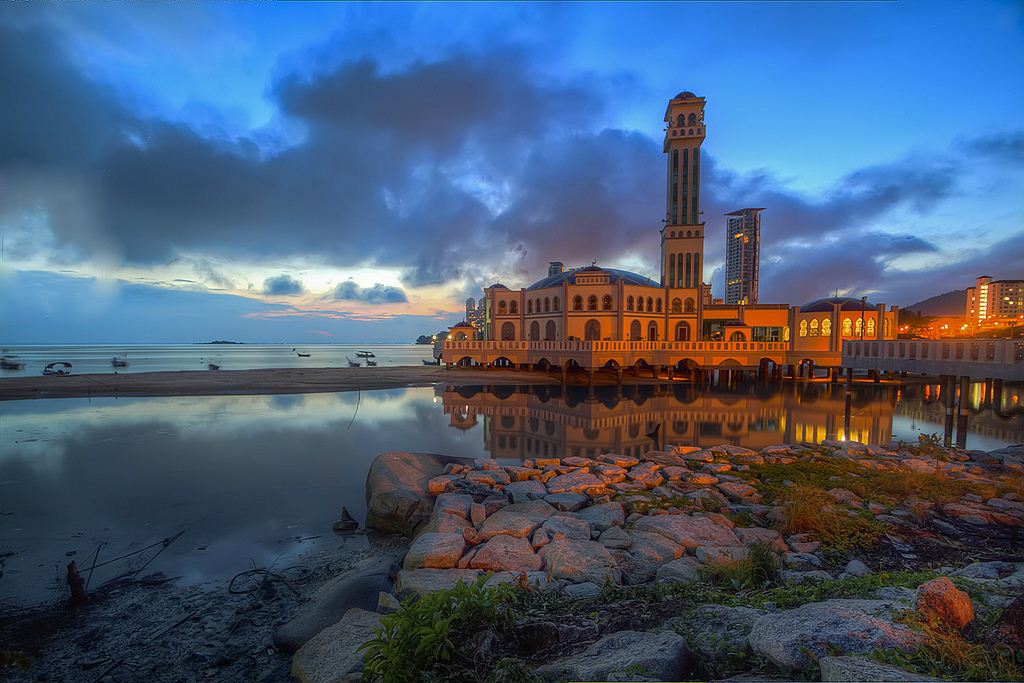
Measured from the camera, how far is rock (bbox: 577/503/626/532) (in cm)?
804

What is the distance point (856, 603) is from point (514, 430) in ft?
58.5

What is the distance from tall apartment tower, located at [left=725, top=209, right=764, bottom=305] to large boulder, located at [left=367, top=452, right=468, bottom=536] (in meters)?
135

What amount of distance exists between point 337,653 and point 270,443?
47.0ft

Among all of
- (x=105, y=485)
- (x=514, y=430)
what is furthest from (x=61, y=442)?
(x=514, y=430)

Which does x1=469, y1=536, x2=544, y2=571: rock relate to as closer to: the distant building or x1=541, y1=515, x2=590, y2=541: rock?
x1=541, y1=515, x2=590, y2=541: rock

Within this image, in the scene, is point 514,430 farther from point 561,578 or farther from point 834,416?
point 834,416

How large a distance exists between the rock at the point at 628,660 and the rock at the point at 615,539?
3574 mm

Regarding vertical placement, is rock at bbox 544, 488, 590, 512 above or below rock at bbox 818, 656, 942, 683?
below

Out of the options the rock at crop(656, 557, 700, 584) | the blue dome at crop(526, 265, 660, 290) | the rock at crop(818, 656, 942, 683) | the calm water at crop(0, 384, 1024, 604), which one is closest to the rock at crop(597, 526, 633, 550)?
the rock at crop(656, 557, 700, 584)

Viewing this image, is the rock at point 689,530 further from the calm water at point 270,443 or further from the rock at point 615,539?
the calm water at point 270,443

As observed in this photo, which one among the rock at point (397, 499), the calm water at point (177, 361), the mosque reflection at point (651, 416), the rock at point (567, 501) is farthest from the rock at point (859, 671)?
the calm water at point (177, 361)

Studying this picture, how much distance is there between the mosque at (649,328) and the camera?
3897 centimetres

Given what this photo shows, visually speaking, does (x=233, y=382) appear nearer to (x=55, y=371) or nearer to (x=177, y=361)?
(x=55, y=371)

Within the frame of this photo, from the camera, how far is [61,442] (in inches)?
632
